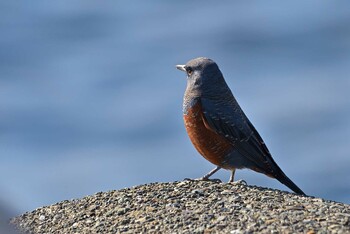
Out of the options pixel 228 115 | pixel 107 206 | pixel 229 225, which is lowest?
pixel 229 225

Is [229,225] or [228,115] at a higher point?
[228,115]

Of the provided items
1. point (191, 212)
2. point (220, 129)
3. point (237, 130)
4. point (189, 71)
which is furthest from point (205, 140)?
point (191, 212)

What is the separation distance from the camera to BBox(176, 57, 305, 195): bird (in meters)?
13.8

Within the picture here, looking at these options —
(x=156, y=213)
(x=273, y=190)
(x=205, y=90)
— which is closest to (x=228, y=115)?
(x=205, y=90)

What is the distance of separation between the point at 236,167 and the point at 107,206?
2.11m

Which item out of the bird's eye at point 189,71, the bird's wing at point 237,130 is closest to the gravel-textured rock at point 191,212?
Result: the bird's wing at point 237,130

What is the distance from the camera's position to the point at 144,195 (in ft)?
41.8

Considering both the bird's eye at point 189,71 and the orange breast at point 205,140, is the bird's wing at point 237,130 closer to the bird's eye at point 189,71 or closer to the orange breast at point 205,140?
the orange breast at point 205,140

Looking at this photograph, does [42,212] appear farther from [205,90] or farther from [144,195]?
[205,90]

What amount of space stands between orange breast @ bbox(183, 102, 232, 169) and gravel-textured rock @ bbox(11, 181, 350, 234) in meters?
0.65

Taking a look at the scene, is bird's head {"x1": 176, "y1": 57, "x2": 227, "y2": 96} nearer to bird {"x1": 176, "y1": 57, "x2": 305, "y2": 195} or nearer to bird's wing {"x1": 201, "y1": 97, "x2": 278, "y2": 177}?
bird {"x1": 176, "y1": 57, "x2": 305, "y2": 195}

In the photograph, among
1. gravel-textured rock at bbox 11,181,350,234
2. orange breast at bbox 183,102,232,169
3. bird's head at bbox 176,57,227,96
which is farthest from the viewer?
bird's head at bbox 176,57,227,96

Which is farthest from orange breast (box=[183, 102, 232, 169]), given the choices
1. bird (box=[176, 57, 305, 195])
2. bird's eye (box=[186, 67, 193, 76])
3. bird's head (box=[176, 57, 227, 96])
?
bird's eye (box=[186, 67, 193, 76])

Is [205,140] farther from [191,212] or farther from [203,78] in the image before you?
[191,212]
